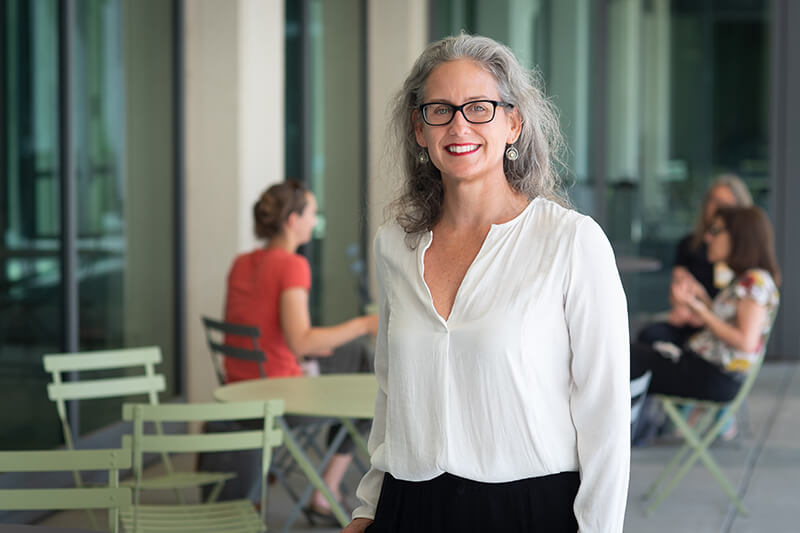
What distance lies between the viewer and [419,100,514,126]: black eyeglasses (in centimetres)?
189

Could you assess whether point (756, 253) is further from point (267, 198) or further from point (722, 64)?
point (722, 64)

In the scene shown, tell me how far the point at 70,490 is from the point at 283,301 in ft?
6.78

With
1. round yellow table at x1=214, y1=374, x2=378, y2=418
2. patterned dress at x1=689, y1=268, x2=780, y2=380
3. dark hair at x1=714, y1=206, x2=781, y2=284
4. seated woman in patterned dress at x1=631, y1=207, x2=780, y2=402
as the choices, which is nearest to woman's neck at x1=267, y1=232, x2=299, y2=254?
round yellow table at x1=214, y1=374, x2=378, y2=418

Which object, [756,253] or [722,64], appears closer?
[756,253]

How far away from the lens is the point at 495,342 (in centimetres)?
178

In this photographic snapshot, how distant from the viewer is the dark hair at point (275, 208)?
4555 mm

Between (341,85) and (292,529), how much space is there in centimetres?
518

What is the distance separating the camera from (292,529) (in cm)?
441

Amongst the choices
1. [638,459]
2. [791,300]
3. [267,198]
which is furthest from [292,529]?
[791,300]

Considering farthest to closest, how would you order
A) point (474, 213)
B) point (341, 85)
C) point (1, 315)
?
point (341, 85) < point (1, 315) < point (474, 213)

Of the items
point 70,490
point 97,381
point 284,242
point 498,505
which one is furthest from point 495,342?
point 284,242

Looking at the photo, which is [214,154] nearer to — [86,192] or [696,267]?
[86,192]

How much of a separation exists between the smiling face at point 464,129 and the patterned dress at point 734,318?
355 cm

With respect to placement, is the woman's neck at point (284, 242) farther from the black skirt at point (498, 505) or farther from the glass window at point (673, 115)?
the glass window at point (673, 115)
